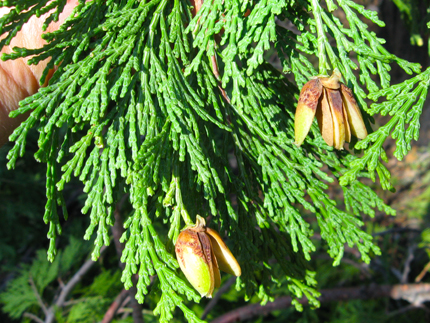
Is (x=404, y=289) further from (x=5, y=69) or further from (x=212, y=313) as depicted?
(x=5, y=69)

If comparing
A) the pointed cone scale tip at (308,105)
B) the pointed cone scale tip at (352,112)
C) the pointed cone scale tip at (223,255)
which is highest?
the pointed cone scale tip at (308,105)

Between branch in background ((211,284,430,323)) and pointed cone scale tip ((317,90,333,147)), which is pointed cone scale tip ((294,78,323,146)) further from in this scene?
branch in background ((211,284,430,323))

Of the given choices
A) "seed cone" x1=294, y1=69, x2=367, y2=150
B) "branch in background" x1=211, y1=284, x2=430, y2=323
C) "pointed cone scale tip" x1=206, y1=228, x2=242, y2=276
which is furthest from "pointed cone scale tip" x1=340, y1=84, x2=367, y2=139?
"branch in background" x1=211, y1=284, x2=430, y2=323

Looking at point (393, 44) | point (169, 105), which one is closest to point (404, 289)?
point (169, 105)

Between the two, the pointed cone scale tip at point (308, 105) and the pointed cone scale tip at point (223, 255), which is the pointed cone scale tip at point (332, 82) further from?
the pointed cone scale tip at point (223, 255)

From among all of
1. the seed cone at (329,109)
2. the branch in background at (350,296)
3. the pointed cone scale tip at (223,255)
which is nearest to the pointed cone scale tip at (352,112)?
the seed cone at (329,109)

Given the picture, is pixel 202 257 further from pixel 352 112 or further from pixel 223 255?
pixel 352 112
